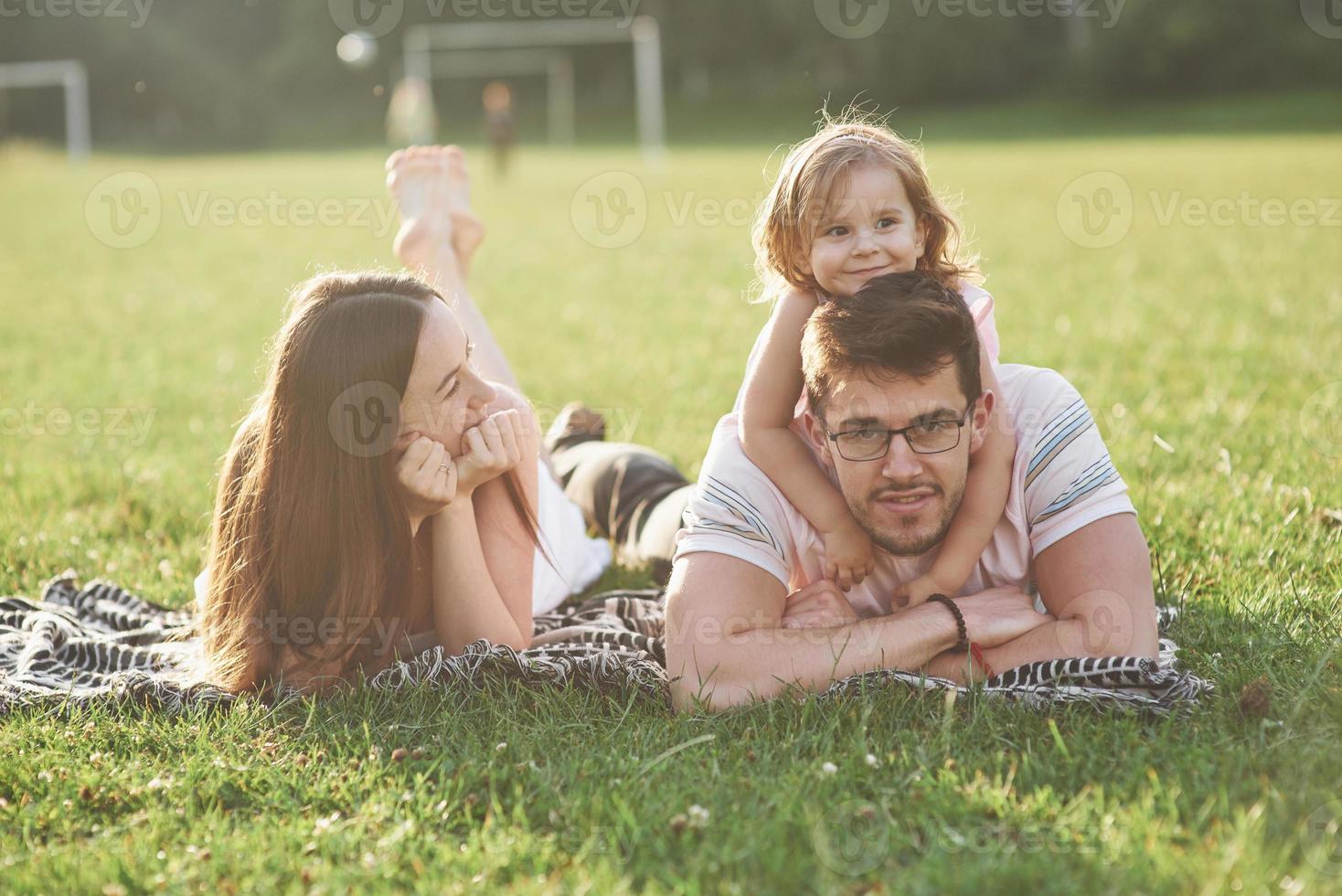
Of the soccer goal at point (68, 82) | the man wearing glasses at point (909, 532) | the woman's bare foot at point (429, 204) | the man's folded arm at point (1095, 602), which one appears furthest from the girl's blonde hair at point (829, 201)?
the soccer goal at point (68, 82)

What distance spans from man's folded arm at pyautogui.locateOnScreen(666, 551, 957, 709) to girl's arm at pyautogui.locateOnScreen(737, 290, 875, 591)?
7.2 inches

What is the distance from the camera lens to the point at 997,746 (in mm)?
2801

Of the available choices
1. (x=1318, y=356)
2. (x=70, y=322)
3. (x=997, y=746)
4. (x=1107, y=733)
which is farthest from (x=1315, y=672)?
(x=70, y=322)

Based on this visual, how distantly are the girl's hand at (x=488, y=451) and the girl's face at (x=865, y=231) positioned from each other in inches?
37.8

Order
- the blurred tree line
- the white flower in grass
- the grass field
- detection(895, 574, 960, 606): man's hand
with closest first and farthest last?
the grass field, the white flower in grass, detection(895, 574, 960, 606): man's hand, the blurred tree line

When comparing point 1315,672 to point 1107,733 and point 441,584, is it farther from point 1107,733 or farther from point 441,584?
point 441,584

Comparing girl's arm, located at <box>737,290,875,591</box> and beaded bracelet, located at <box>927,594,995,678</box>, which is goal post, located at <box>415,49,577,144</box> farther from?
beaded bracelet, located at <box>927,594,995,678</box>

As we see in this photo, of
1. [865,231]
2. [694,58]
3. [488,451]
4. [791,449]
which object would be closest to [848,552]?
[791,449]

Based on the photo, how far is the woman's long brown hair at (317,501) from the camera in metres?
3.14

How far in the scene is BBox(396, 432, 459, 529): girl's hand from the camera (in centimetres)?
313

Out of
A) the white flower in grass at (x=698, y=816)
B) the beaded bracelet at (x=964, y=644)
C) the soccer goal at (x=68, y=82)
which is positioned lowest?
the white flower in grass at (x=698, y=816)

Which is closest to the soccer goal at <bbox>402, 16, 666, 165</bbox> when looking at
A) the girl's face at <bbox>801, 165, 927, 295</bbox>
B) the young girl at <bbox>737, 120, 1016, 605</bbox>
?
the young girl at <bbox>737, 120, 1016, 605</bbox>

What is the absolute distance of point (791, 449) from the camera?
10.6 ft

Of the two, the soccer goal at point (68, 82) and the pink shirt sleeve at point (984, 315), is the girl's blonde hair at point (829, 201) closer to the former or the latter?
the pink shirt sleeve at point (984, 315)
